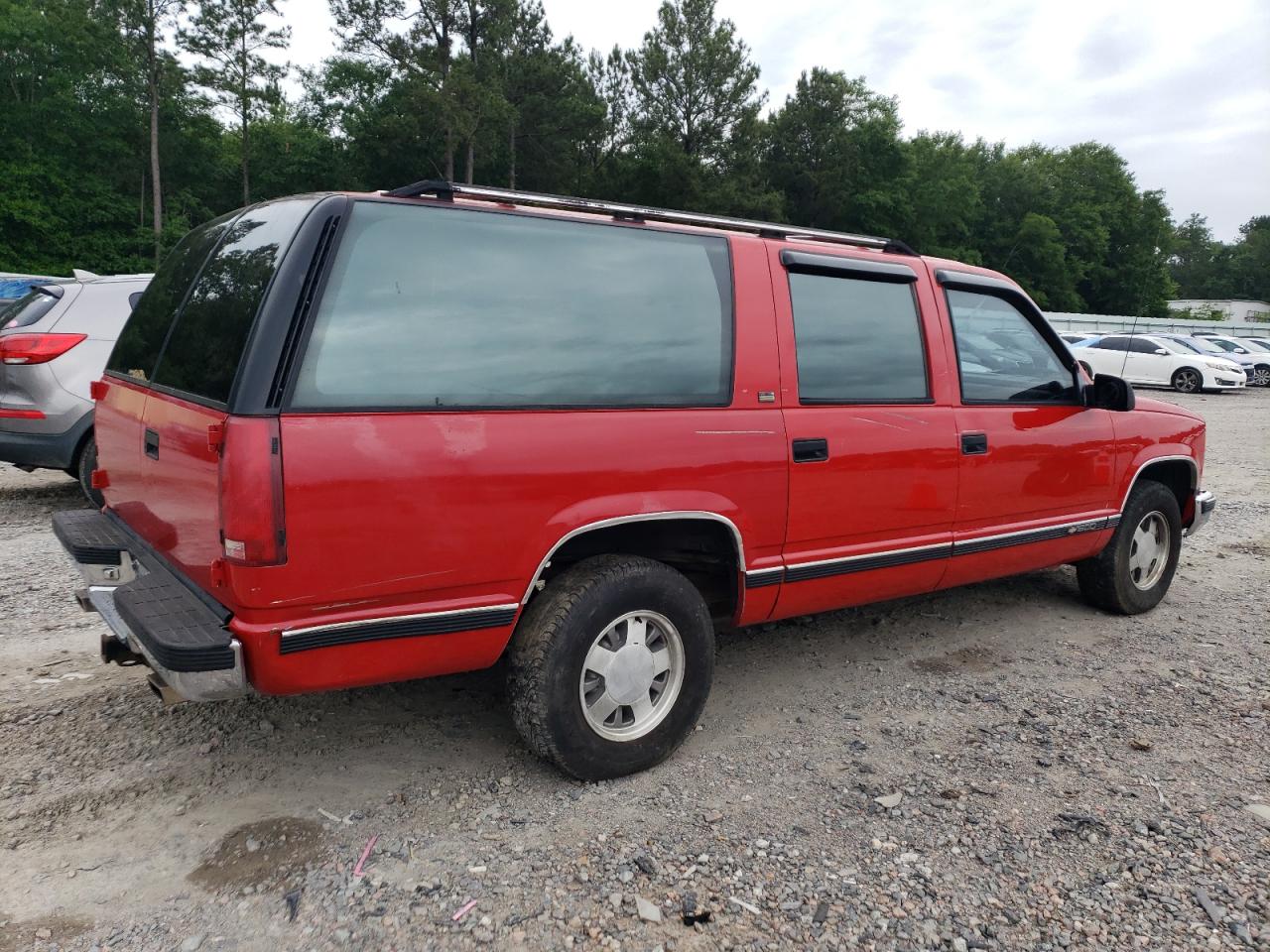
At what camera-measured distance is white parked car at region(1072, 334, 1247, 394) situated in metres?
23.5

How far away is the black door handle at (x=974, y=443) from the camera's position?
13.0 feet

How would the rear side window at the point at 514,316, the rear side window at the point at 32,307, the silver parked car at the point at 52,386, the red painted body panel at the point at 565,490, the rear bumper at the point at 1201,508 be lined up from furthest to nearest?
1. the rear side window at the point at 32,307
2. the silver parked car at the point at 52,386
3. the rear bumper at the point at 1201,508
4. the rear side window at the point at 514,316
5. the red painted body panel at the point at 565,490

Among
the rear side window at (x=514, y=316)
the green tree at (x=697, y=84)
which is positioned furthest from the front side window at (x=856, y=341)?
the green tree at (x=697, y=84)

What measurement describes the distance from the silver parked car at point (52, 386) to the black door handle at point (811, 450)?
5266 mm

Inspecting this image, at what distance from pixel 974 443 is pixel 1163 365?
24.3 metres

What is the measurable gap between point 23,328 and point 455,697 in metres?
5.07

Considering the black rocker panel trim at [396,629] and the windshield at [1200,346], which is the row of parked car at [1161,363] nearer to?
the windshield at [1200,346]

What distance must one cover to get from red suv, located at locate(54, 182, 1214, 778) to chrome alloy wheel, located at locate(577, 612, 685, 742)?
10 mm

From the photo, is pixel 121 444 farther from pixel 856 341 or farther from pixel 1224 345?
pixel 1224 345

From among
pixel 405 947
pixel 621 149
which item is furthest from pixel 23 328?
pixel 621 149

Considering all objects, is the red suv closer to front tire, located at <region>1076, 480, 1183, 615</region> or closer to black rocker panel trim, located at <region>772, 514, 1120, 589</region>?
black rocker panel trim, located at <region>772, 514, 1120, 589</region>

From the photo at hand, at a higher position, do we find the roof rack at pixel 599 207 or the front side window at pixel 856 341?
the roof rack at pixel 599 207

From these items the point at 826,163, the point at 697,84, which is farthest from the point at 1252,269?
the point at 697,84

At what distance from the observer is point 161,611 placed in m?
2.65
